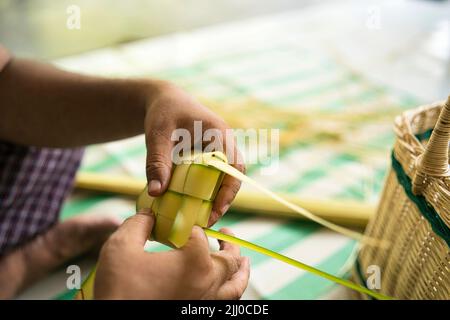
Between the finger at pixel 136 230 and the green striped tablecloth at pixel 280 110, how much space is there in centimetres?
37

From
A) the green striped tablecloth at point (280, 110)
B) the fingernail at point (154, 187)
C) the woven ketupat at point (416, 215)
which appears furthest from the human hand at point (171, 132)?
the green striped tablecloth at point (280, 110)

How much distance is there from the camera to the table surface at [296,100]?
908 millimetres

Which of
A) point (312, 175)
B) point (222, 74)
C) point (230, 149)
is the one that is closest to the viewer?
point (230, 149)

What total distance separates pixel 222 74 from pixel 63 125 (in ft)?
2.79

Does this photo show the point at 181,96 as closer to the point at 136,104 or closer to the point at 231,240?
the point at 136,104

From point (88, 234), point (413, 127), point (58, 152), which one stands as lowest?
point (88, 234)

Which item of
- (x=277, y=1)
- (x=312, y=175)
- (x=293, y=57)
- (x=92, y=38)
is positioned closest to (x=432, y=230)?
(x=312, y=175)

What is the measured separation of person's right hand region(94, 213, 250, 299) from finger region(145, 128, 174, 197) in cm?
4

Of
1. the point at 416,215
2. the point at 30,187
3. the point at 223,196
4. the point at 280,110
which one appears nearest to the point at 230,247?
the point at 223,196

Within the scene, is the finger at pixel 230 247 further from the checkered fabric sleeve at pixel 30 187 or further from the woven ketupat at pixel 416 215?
the checkered fabric sleeve at pixel 30 187

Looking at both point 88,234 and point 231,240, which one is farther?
point 88,234

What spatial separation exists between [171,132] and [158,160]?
5 cm

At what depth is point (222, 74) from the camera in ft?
4.86

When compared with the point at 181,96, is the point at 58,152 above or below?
below
